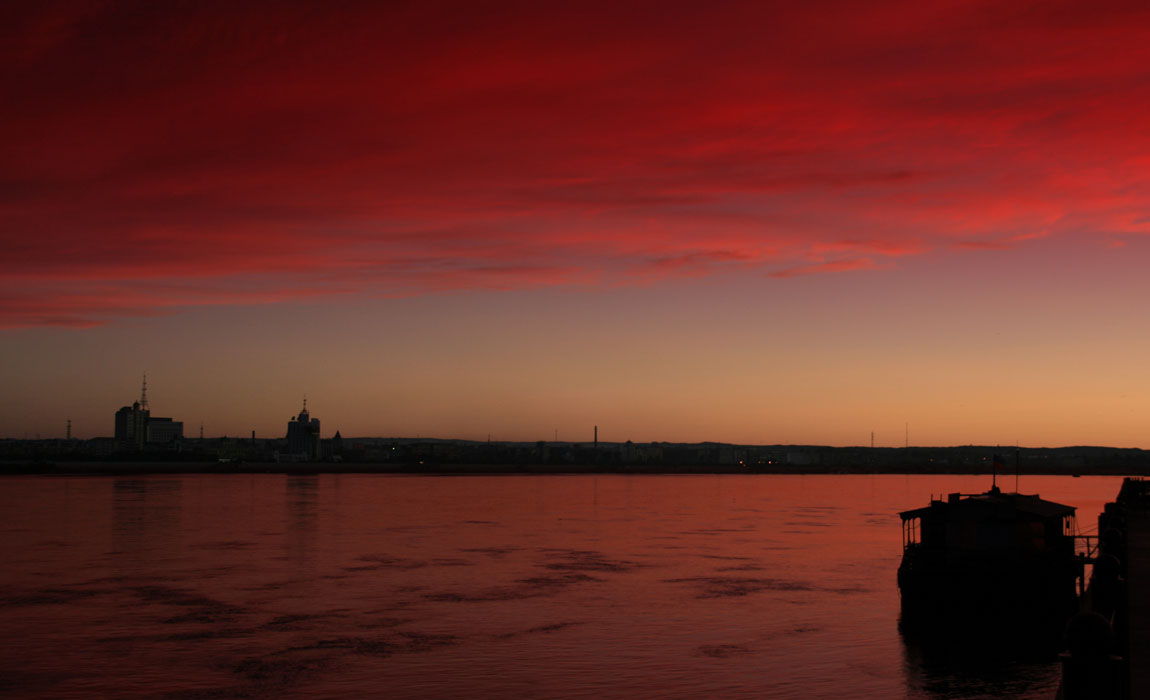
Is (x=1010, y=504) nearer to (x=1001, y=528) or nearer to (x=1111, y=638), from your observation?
(x=1001, y=528)

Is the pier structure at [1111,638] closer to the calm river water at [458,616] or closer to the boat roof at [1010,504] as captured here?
the calm river water at [458,616]

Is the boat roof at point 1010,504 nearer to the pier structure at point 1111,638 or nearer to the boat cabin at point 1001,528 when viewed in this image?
the boat cabin at point 1001,528

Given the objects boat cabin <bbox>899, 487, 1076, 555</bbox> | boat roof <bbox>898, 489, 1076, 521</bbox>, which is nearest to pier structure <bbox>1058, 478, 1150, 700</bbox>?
boat cabin <bbox>899, 487, 1076, 555</bbox>

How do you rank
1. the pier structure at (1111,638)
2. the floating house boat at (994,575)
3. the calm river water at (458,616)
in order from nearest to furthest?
the pier structure at (1111,638) → the calm river water at (458,616) → the floating house boat at (994,575)

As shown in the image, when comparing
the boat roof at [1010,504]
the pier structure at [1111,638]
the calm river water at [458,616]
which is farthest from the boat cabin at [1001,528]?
the pier structure at [1111,638]

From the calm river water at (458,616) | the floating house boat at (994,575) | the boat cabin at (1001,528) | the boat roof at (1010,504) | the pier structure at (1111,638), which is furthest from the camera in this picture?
the boat roof at (1010,504)

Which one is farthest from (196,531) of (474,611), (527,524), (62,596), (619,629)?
(619,629)

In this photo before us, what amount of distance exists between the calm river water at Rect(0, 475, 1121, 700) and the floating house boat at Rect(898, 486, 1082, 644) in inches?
110

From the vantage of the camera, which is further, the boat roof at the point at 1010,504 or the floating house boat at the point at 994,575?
the boat roof at the point at 1010,504

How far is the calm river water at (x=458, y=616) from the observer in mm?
37375

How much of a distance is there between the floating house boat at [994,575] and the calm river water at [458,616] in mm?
2795

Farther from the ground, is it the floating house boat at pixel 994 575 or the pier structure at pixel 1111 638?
the pier structure at pixel 1111 638

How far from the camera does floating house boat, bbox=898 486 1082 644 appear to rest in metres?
49.1

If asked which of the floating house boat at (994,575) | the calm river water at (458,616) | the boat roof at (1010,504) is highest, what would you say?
the boat roof at (1010,504)
